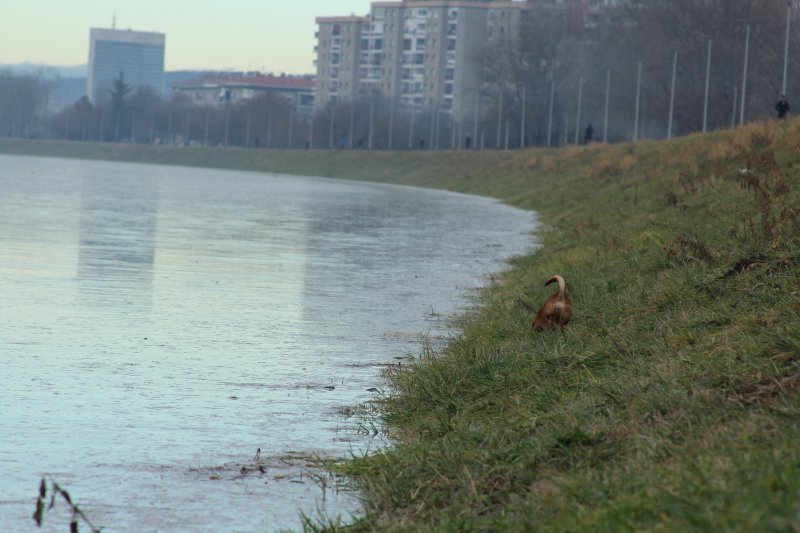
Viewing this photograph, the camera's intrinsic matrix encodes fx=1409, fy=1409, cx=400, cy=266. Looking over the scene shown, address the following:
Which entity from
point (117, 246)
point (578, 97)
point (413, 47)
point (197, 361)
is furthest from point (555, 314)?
point (413, 47)

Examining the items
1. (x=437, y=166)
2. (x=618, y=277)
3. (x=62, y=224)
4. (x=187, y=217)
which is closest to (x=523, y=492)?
(x=618, y=277)

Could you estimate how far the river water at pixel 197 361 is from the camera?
589cm

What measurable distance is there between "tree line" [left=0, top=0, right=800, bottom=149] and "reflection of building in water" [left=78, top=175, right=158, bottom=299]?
30066 mm

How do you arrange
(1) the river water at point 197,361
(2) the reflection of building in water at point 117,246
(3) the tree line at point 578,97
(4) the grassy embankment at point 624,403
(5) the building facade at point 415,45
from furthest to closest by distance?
(5) the building facade at point 415,45 → (3) the tree line at point 578,97 → (2) the reflection of building in water at point 117,246 → (1) the river water at point 197,361 → (4) the grassy embankment at point 624,403

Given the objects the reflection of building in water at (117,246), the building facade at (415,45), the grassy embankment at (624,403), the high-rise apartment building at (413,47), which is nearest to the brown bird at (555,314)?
the grassy embankment at (624,403)

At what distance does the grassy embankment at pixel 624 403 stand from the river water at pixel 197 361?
0.41 metres

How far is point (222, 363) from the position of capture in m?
9.11

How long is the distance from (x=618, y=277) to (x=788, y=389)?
6222mm

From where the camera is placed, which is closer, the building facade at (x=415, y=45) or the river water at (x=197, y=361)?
the river water at (x=197, y=361)

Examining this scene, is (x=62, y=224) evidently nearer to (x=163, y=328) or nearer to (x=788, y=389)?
(x=163, y=328)

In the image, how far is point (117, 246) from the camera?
62.0 ft

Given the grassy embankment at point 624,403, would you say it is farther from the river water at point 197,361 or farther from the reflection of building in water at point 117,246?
the reflection of building in water at point 117,246

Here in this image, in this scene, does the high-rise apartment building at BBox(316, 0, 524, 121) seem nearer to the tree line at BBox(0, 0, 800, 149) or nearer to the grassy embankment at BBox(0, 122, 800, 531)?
the tree line at BBox(0, 0, 800, 149)

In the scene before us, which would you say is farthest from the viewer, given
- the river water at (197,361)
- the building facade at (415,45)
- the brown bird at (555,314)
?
the building facade at (415,45)
